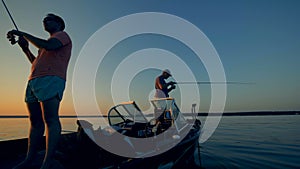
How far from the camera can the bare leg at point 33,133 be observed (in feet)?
8.10

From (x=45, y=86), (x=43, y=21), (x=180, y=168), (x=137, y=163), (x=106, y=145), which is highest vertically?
(x=43, y=21)

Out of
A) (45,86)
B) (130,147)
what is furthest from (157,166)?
(45,86)

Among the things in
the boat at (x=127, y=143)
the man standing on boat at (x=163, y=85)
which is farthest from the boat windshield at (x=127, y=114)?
the man standing on boat at (x=163, y=85)

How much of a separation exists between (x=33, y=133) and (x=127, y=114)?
11.9ft

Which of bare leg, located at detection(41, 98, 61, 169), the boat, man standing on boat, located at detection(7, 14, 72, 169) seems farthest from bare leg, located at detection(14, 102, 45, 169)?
the boat

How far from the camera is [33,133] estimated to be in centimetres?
250

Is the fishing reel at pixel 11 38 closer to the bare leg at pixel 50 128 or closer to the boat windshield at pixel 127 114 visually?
the bare leg at pixel 50 128

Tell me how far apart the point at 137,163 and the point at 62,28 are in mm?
2669

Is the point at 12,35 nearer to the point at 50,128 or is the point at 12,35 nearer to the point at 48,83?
the point at 48,83

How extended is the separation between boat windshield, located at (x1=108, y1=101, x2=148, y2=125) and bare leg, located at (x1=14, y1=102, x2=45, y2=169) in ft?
9.73

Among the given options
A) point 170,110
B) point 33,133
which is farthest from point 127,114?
point 33,133

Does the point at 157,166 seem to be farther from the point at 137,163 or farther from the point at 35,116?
the point at 35,116

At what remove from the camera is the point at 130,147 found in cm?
361

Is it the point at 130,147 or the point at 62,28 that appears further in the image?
the point at 130,147
